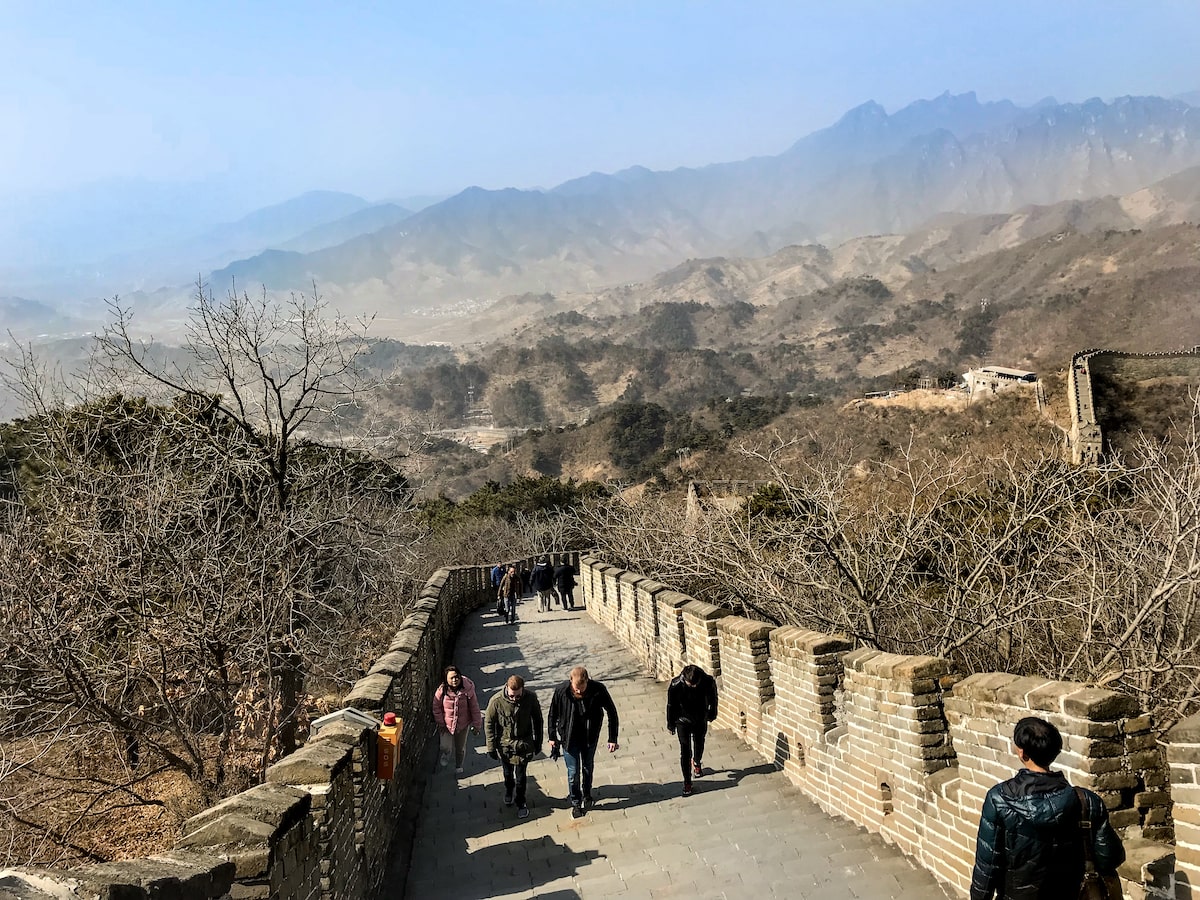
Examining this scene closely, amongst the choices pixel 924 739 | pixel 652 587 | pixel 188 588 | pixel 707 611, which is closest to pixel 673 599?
pixel 707 611

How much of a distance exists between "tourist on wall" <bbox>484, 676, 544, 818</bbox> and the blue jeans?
33 cm

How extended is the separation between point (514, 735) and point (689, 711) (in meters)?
1.35

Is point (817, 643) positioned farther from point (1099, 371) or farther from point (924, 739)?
point (1099, 371)

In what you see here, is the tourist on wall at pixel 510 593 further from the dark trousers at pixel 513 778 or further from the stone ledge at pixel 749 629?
the dark trousers at pixel 513 778

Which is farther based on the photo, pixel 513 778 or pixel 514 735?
pixel 513 778

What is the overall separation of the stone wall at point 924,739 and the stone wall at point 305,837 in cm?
295

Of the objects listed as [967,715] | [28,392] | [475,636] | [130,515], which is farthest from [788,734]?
[475,636]

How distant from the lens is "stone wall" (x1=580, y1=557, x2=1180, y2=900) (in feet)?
13.0

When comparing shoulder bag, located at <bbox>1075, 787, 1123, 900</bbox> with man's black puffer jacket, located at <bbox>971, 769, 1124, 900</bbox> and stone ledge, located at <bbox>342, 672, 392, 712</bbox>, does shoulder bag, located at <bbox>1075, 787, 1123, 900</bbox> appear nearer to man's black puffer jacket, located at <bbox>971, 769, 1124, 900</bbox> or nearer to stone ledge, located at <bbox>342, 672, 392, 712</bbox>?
man's black puffer jacket, located at <bbox>971, 769, 1124, 900</bbox>

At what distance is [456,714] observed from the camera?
27.7 feet

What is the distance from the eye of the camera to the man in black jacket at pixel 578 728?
283 inches

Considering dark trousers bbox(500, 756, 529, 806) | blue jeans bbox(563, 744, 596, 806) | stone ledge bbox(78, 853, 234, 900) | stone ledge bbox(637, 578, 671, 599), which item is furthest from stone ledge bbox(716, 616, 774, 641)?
stone ledge bbox(78, 853, 234, 900)

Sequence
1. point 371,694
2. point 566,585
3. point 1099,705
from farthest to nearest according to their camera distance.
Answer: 1. point 566,585
2. point 371,694
3. point 1099,705

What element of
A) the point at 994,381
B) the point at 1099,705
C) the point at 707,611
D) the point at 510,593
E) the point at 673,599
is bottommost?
the point at 510,593
